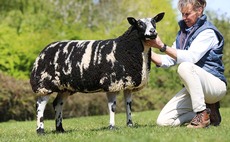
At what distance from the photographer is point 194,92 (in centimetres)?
802

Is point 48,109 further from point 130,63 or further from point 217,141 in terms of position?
point 217,141

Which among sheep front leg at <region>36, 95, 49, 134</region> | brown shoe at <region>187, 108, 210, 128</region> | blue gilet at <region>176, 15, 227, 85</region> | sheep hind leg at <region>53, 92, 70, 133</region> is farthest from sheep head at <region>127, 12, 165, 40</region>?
sheep front leg at <region>36, 95, 49, 134</region>

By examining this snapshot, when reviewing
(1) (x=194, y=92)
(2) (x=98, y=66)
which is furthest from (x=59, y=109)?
(1) (x=194, y=92)

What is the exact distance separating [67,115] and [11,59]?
4288mm

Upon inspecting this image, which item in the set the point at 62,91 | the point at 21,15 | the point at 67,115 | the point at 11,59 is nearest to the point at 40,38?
the point at 11,59

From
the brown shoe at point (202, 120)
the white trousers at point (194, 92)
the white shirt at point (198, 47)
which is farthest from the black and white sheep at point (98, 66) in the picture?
the brown shoe at point (202, 120)

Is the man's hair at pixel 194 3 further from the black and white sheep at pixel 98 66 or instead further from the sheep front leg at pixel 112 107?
the sheep front leg at pixel 112 107

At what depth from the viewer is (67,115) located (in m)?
19.5

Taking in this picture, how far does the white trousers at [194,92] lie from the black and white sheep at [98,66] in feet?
2.16

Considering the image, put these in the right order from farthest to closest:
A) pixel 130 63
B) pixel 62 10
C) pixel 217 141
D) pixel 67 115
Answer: pixel 62 10 < pixel 67 115 < pixel 130 63 < pixel 217 141

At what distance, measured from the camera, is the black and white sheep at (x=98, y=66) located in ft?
26.3

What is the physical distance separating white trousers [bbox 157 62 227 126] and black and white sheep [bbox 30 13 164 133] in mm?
659

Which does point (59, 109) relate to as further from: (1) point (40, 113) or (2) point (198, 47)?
(2) point (198, 47)

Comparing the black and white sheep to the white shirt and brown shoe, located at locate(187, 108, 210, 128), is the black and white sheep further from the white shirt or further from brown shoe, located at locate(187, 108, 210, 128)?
brown shoe, located at locate(187, 108, 210, 128)
